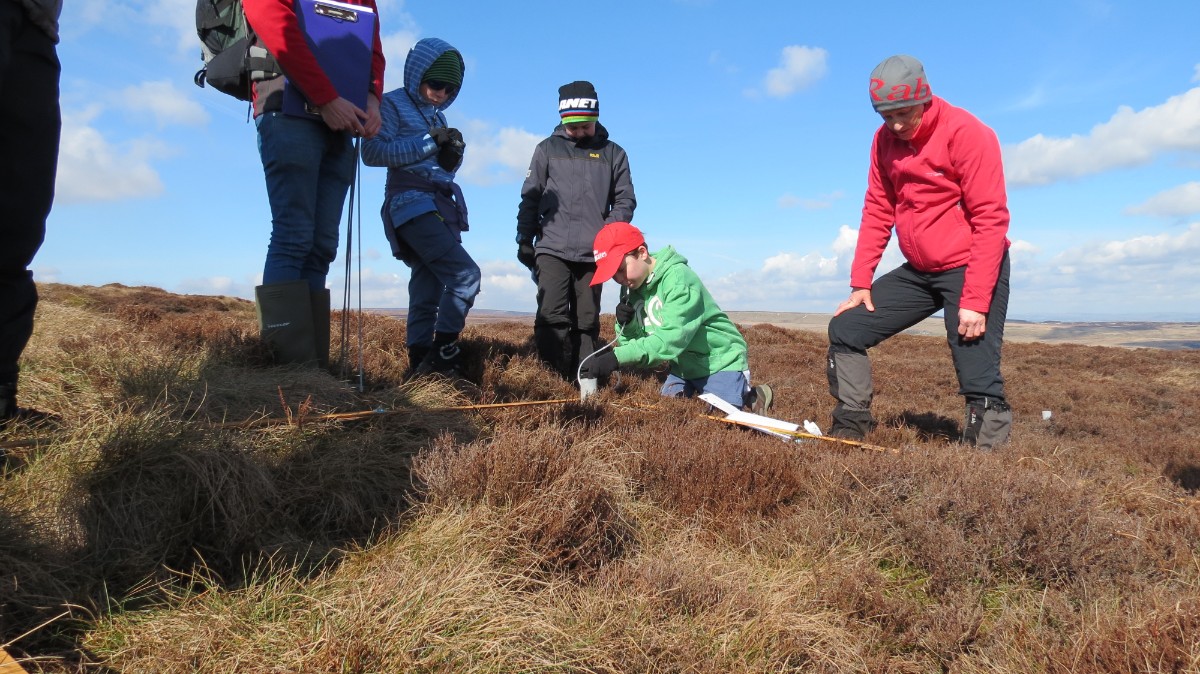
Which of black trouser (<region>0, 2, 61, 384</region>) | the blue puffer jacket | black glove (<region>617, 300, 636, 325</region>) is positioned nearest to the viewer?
black trouser (<region>0, 2, 61, 384</region>)

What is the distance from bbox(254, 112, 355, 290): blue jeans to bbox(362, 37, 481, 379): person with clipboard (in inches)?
20.9

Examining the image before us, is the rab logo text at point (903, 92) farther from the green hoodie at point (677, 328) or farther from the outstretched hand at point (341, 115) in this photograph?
the outstretched hand at point (341, 115)

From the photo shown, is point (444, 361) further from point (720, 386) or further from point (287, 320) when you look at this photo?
point (720, 386)

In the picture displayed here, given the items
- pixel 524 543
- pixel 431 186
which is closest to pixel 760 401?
pixel 431 186

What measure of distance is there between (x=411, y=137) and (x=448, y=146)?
242 millimetres

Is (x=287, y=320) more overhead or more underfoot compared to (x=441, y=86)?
more underfoot

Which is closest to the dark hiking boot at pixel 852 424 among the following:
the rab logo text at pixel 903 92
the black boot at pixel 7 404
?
the rab logo text at pixel 903 92

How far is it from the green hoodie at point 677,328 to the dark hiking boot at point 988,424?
1.60 m

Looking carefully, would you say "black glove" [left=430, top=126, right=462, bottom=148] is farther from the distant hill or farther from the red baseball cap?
the distant hill

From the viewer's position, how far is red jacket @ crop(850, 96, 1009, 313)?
3967 mm

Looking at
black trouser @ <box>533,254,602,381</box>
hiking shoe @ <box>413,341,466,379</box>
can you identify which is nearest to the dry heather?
hiking shoe @ <box>413,341,466,379</box>

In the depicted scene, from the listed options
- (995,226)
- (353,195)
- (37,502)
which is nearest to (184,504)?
(37,502)

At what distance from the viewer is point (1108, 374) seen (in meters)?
15.1

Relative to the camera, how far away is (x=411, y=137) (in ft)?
16.1
